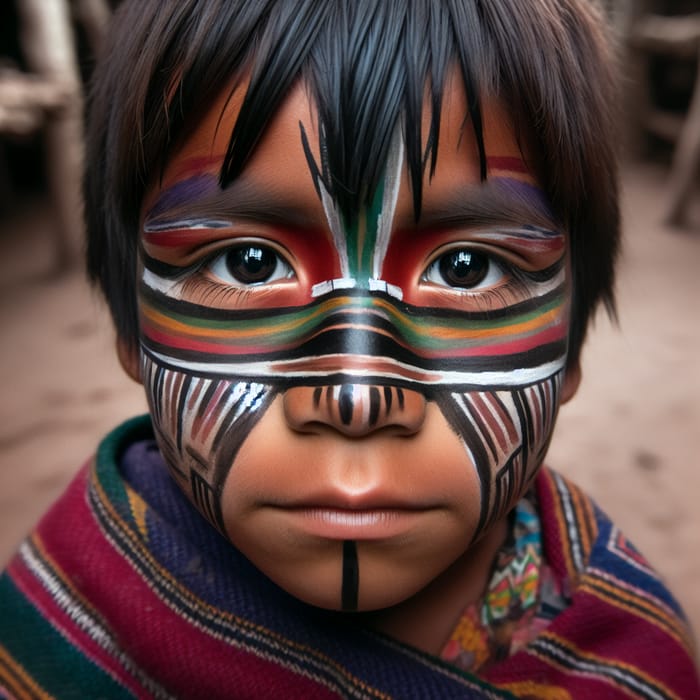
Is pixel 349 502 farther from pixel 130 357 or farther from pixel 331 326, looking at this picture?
pixel 130 357

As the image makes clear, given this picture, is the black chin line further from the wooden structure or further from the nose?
the wooden structure

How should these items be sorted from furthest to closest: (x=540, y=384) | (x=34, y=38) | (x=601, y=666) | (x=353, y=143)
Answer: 1. (x=34, y=38)
2. (x=601, y=666)
3. (x=540, y=384)
4. (x=353, y=143)

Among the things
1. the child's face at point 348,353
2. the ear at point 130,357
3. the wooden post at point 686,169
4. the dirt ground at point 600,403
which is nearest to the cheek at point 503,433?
the child's face at point 348,353

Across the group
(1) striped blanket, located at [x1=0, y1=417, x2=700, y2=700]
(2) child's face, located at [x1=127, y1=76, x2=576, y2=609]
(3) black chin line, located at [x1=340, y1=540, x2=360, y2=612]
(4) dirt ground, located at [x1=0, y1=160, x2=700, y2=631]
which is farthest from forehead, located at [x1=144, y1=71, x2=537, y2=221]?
(4) dirt ground, located at [x1=0, y1=160, x2=700, y2=631]

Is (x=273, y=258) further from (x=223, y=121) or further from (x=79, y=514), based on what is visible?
(x=79, y=514)

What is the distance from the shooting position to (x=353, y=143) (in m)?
0.71

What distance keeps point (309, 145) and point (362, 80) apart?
7 cm

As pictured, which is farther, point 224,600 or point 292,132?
point 224,600

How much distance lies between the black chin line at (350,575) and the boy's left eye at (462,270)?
0.23 metres

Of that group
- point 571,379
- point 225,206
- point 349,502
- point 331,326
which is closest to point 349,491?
point 349,502

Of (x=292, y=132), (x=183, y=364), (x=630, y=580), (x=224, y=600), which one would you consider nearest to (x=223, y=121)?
(x=292, y=132)

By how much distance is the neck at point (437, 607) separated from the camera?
953mm

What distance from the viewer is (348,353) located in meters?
0.70

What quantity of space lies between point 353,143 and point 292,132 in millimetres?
51
